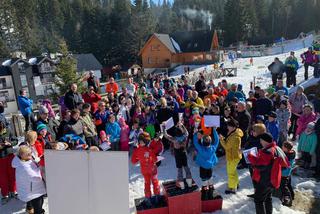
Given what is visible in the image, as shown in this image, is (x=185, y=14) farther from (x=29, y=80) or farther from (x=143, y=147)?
(x=143, y=147)

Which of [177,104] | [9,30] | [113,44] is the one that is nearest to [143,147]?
[177,104]

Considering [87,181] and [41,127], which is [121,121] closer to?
[41,127]

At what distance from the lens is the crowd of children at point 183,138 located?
5.74 m

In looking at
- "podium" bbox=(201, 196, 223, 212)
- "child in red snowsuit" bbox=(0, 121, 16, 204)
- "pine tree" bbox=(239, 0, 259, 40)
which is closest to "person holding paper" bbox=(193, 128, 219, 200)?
"podium" bbox=(201, 196, 223, 212)

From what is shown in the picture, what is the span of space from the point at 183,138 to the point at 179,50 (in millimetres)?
44889

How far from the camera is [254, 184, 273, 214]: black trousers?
539 cm

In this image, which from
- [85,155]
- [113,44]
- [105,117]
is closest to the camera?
[85,155]

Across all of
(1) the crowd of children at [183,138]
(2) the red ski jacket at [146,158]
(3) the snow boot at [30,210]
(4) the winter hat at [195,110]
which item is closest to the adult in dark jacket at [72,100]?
(1) the crowd of children at [183,138]

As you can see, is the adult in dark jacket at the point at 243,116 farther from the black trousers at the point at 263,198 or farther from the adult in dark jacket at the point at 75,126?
the adult in dark jacket at the point at 75,126

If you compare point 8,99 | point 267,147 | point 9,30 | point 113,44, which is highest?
point 9,30

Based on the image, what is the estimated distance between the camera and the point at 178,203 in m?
5.79

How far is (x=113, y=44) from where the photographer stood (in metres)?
59.0

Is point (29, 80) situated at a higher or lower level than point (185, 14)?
lower

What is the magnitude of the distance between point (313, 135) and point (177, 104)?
412cm
